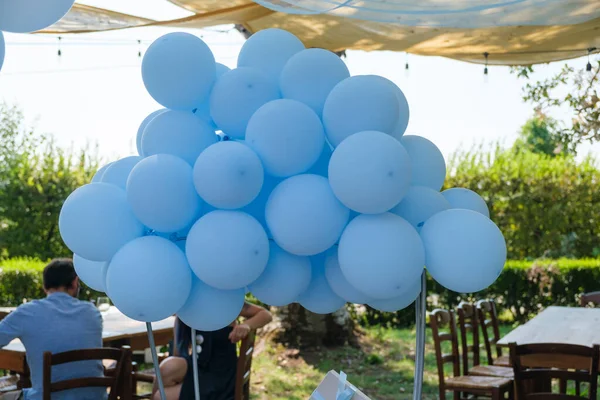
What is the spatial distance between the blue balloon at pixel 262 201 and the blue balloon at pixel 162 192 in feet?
0.55

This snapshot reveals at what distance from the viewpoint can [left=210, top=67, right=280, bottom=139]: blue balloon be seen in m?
1.92

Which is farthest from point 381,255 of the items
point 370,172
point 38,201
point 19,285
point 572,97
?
point 38,201

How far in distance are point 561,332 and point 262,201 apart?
3.15 meters

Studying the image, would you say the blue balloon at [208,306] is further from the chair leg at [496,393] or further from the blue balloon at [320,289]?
the chair leg at [496,393]

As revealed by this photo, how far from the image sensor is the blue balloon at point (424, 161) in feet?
6.81

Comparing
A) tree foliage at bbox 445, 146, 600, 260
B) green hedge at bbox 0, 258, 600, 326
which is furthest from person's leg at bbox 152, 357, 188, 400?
tree foliage at bbox 445, 146, 600, 260

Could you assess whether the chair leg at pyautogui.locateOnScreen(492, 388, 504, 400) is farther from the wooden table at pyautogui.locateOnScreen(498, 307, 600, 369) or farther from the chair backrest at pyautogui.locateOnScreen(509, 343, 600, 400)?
the chair backrest at pyautogui.locateOnScreen(509, 343, 600, 400)

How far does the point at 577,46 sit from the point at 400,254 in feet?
14.4

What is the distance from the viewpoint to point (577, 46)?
18.1 feet

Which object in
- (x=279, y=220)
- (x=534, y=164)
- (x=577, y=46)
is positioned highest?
(x=577, y=46)

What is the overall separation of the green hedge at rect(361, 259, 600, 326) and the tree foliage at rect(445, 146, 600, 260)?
2.90 feet

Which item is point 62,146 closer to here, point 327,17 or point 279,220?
point 327,17

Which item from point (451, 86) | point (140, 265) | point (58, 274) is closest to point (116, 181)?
point (140, 265)

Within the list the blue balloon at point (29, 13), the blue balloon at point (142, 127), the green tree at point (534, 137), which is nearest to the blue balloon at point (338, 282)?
the blue balloon at point (142, 127)
